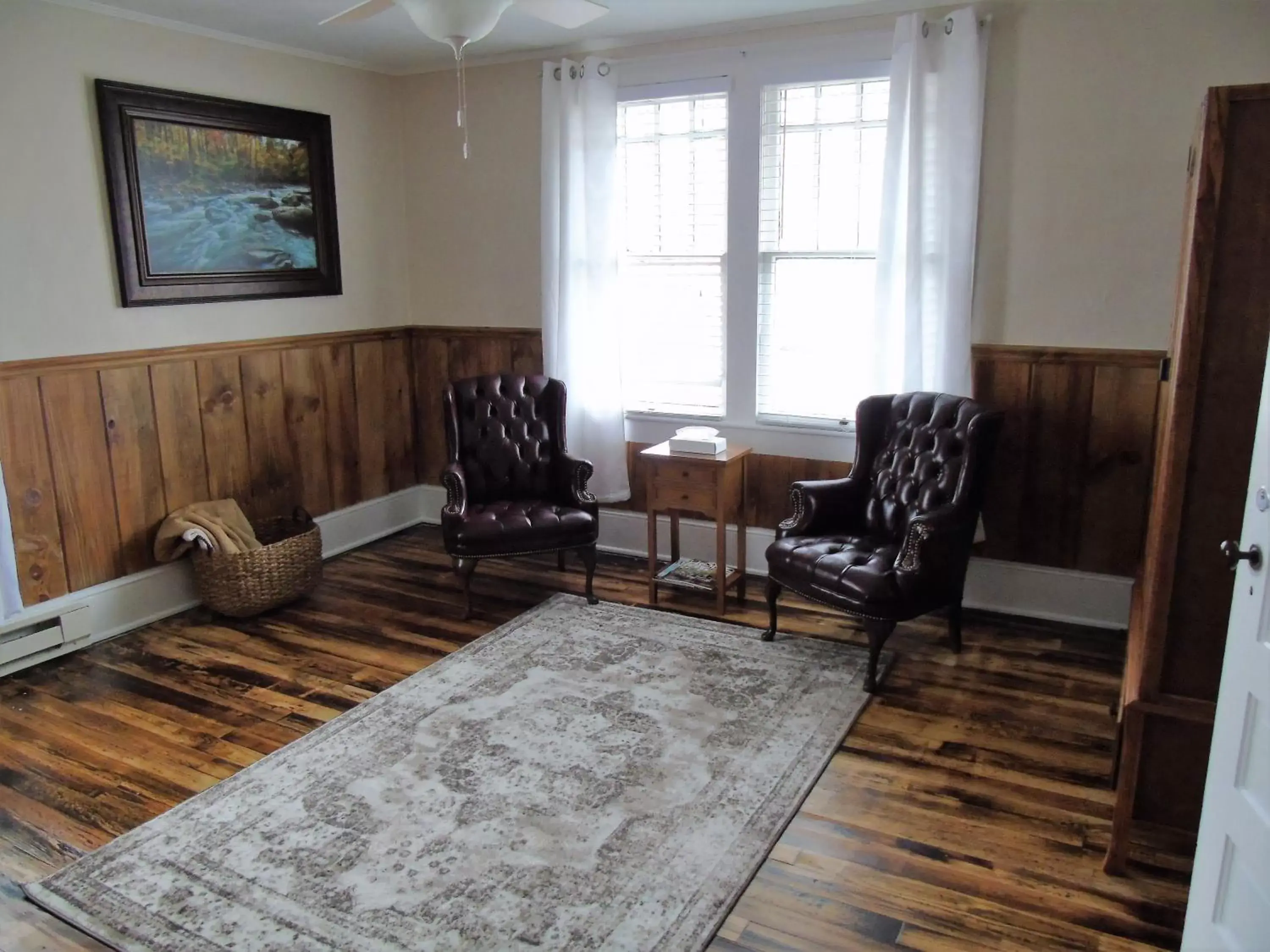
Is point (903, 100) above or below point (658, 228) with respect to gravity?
above

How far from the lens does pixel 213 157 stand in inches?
165

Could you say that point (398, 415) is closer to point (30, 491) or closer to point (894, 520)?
point (30, 491)

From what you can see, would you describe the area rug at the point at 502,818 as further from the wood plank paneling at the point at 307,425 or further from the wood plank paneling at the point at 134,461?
the wood plank paneling at the point at 307,425

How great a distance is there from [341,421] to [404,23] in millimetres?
2035

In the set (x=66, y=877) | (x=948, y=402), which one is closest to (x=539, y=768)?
(x=66, y=877)

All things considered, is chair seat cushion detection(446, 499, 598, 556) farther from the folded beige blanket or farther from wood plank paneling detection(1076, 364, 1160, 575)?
wood plank paneling detection(1076, 364, 1160, 575)

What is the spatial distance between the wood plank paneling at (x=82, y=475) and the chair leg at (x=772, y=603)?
276 centimetres

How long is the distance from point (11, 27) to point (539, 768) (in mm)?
3304

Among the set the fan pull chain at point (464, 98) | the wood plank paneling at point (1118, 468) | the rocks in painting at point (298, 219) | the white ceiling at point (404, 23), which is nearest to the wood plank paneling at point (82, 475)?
the rocks in painting at point (298, 219)

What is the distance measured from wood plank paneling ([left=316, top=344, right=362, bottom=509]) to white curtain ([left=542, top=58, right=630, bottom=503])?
1107 millimetres

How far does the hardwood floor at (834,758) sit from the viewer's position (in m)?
2.24

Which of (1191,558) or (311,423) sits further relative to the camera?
(311,423)

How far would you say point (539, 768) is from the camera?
2887mm

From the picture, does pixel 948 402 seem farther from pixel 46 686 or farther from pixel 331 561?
pixel 46 686
